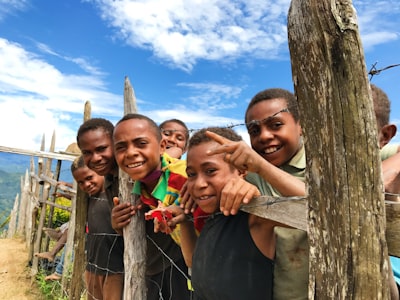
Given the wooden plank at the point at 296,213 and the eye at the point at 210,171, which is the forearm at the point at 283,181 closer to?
the wooden plank at the point at 296,213

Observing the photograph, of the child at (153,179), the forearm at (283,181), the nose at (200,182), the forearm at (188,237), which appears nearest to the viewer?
the forearm at (283,181)

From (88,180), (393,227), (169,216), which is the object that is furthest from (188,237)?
(88,180)

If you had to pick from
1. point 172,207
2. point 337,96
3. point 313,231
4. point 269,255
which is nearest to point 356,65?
point 337,96

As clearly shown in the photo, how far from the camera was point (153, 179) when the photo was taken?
2.27 meters

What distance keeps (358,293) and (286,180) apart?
446mm

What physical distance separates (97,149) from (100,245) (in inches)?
43.6

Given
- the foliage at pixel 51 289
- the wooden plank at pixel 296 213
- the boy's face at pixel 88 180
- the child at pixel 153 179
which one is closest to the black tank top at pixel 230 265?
the wooden plank at pixel 296 213

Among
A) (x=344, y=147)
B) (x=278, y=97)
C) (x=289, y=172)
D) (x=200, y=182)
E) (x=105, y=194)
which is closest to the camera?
(x=344, y=147)

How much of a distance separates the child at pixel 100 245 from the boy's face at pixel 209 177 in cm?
161

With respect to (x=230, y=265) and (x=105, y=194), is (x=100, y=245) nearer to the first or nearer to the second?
(x=105, y=194)

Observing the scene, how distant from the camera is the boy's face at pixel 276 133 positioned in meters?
1.79

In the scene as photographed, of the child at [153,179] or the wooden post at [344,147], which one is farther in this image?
the child at [153,179]

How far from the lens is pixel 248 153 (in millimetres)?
1281

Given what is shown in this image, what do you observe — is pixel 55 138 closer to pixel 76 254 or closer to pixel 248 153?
pixel 76 254
